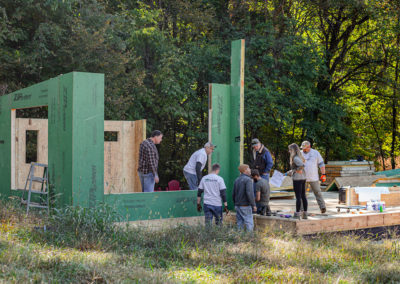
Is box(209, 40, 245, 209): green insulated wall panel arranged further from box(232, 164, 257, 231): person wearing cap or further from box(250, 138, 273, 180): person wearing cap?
box(232, 164, 257, 231): person wearing cap

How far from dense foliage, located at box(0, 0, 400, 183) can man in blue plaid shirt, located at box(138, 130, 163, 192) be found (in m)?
6.19

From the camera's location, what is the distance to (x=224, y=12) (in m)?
20.6

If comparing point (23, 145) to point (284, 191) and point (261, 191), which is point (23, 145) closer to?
point (261, 191)

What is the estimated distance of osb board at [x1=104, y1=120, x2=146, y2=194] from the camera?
13.0 metres

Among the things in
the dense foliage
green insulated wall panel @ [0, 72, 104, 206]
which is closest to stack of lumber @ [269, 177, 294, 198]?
the dense foliage

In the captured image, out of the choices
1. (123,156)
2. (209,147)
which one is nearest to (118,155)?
(123,156)

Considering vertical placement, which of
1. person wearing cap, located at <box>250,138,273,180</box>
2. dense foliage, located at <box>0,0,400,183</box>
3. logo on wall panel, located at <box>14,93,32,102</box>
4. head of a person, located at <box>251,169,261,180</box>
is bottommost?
head of a person, located at <box>251,169,261,180</box>

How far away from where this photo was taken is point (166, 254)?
21.9 ft

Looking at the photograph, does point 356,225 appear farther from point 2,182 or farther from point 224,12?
point 224,12

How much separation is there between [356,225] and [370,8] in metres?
12.9

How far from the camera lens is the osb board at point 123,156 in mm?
12984

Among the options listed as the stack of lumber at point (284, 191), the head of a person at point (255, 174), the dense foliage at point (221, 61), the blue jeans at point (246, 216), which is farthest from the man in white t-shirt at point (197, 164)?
the dense foliage at point (221, 61)

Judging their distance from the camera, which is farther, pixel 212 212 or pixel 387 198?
pixel 387 198

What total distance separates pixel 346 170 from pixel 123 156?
8887 mm
